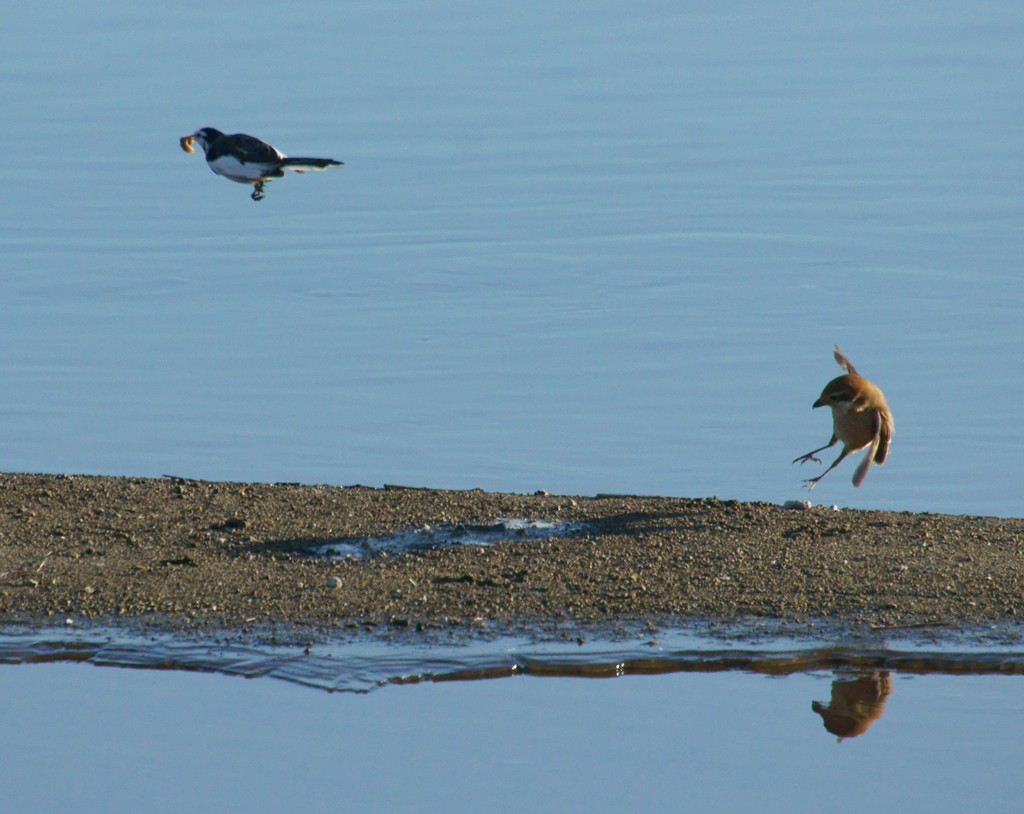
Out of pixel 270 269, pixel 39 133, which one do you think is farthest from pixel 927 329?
pixel 39 133

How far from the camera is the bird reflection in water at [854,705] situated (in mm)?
5895

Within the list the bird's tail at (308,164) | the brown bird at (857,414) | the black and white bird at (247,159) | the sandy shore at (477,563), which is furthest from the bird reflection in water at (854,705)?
the black and white bird at (247,159)

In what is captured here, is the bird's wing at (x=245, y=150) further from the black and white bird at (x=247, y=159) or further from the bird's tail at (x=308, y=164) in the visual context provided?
the bird's tail at (x=308, y=164)

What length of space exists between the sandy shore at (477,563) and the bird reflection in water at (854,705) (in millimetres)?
543

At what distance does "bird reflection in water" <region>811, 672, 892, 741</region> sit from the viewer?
19.3 feet

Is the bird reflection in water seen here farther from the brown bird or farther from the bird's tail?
the bird's tail

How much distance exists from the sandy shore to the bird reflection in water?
54cm

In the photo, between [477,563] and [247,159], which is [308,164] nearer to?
[247,159]

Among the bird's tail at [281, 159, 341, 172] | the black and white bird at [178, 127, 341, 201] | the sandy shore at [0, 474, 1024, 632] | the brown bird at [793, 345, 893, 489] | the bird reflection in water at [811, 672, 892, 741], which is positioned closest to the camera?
the bird reflection in water at [811, 672, 892, 741]

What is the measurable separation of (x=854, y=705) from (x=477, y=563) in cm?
201

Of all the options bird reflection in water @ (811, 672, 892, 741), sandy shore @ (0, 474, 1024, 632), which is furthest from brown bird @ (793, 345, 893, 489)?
bird reflection in water @ (811, 672, 892, 741)

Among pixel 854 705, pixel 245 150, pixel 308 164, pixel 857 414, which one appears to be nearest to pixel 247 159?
pixel 245 150

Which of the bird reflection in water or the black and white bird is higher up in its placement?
the black and white bird

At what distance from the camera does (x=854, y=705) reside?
6043 mm
